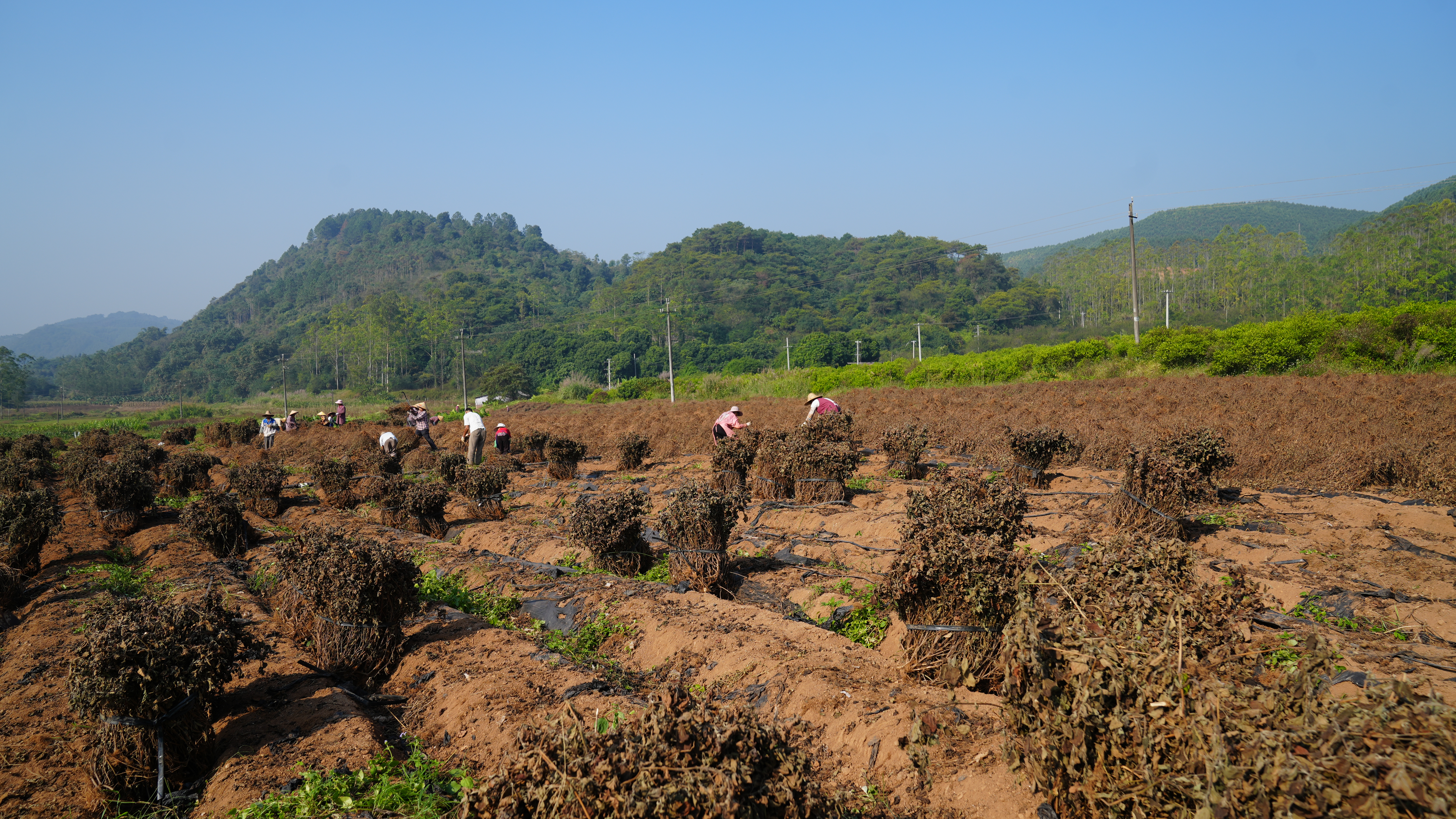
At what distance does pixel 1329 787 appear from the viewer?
86.3 inches

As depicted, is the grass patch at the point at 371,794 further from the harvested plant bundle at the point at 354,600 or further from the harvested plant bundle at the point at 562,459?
the harvested plant bundle at the point at 562,459

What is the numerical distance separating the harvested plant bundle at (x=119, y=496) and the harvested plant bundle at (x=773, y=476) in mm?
9432

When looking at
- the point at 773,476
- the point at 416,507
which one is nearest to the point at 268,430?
the point at 416,507

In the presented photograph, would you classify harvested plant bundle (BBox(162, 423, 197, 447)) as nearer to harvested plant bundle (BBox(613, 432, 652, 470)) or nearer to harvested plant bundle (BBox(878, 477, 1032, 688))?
harvested plant bundle (BBox(613, 432, 652, 470))

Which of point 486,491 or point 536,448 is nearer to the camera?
point 486,491

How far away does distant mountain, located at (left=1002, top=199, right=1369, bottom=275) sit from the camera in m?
161

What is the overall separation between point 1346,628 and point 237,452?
29.3 m

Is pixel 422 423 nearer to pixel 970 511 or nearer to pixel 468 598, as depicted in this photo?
pixel 468 598

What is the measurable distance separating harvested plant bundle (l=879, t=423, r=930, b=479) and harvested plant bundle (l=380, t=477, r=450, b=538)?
7.12 metres

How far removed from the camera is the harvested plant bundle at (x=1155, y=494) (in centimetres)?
716

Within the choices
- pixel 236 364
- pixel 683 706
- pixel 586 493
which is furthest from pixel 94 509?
pixel 236 364

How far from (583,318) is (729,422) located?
91.8 meters

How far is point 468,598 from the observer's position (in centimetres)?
716

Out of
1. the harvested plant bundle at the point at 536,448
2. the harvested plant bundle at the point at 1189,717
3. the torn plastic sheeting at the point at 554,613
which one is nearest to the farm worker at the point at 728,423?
the torn plastic sheeting at the point at 554,613
